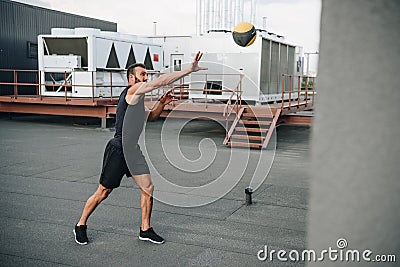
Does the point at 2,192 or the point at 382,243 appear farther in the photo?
the point at 2,192

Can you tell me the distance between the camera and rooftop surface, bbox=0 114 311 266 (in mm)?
5066

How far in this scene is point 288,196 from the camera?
7.79 m

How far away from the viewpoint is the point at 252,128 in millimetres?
13477

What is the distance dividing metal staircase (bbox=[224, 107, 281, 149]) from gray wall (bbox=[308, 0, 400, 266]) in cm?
1182

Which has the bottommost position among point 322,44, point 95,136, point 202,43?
point 95,136

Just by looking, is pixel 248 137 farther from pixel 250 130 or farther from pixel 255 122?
pixel 255 122

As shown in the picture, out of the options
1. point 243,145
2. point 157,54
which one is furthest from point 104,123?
point 243,145

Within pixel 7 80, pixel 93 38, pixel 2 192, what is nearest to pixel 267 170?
pixel 2 192

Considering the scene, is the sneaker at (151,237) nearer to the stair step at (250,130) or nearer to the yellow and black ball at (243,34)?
the stair step at (250,130)

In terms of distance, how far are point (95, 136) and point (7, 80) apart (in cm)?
916

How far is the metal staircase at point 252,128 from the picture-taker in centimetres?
1299

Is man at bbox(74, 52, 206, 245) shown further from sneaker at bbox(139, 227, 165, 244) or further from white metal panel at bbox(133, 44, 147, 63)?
white metal panel at bbox(133, 44, 147, 63)

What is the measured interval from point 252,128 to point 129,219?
7677 millimetres

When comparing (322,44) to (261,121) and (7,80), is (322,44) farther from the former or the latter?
(7,80)
